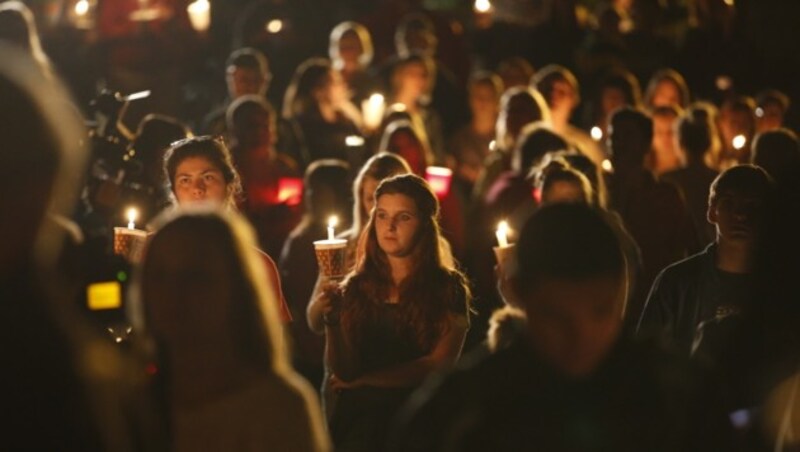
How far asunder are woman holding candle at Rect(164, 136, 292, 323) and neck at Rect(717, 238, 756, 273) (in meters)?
2.09

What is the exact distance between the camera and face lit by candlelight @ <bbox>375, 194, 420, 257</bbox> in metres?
7.04

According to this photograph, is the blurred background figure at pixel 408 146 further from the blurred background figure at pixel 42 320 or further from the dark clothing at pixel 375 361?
the blurred background figure at pixel 42 320

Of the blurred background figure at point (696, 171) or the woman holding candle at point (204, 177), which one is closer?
the woman holding candle at point (204, 177)

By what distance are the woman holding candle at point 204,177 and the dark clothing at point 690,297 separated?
179 cm

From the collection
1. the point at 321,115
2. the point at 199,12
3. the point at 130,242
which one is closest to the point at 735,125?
the point at 321,115

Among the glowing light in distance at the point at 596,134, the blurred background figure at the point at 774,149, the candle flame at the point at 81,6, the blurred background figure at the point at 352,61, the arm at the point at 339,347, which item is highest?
the candle flame at the point at 81,6

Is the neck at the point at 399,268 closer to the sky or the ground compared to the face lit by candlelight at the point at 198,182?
closer to the ground

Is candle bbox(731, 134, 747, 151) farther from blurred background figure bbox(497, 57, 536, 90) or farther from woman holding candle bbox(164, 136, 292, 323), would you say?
woman holding candle bbox(164, 136, 292, 323)

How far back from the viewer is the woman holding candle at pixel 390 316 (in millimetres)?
6688

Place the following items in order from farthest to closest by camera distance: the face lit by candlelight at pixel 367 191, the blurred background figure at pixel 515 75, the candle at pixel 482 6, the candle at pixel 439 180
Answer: the candle at pixel 482 6 < the blurred background figure at pixel 515 75 < the candle at pixel 439 180 < the face lit by candlelight at pixel 367 191

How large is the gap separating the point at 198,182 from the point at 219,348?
312cm

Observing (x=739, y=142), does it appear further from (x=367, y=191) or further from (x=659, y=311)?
(x=659, y=311)

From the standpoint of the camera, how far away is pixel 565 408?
145 inches

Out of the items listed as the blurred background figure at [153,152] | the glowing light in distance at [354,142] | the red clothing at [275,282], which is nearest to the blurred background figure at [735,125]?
the glowing light in distance at [354,142]
